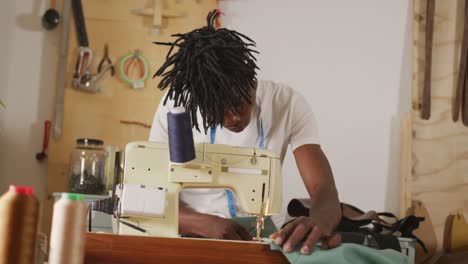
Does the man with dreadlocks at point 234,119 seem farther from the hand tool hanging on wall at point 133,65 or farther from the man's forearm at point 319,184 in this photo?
the hand tool hanging on wall at point 133,65

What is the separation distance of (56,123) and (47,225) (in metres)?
0.46

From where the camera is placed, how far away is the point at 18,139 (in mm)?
2834

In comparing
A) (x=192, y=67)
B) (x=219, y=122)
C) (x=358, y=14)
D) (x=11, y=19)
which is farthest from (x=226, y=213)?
(x=11, y=19)

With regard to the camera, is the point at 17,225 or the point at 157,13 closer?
the point at 17,225

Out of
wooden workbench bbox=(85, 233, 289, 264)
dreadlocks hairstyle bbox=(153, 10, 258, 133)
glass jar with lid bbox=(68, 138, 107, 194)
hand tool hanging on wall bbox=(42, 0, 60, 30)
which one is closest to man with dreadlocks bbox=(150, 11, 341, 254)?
dreadlocks hairstyle bbox=(153, 10, 258, 133)

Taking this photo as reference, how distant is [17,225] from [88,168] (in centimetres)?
185

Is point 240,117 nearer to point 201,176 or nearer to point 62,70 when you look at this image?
point 201,176

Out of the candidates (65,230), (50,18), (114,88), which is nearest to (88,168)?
(114,88)

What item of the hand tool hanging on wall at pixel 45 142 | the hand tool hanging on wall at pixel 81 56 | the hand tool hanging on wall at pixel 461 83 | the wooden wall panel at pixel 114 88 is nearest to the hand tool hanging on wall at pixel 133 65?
the wooden wall panel at pixel 114 88

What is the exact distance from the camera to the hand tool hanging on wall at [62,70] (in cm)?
285

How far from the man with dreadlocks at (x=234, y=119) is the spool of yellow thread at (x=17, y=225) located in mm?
502

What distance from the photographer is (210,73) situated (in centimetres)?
152

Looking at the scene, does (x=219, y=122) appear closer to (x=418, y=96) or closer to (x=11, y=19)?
(x=418, y=96)

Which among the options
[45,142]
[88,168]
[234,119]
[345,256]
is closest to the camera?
[345,256]
